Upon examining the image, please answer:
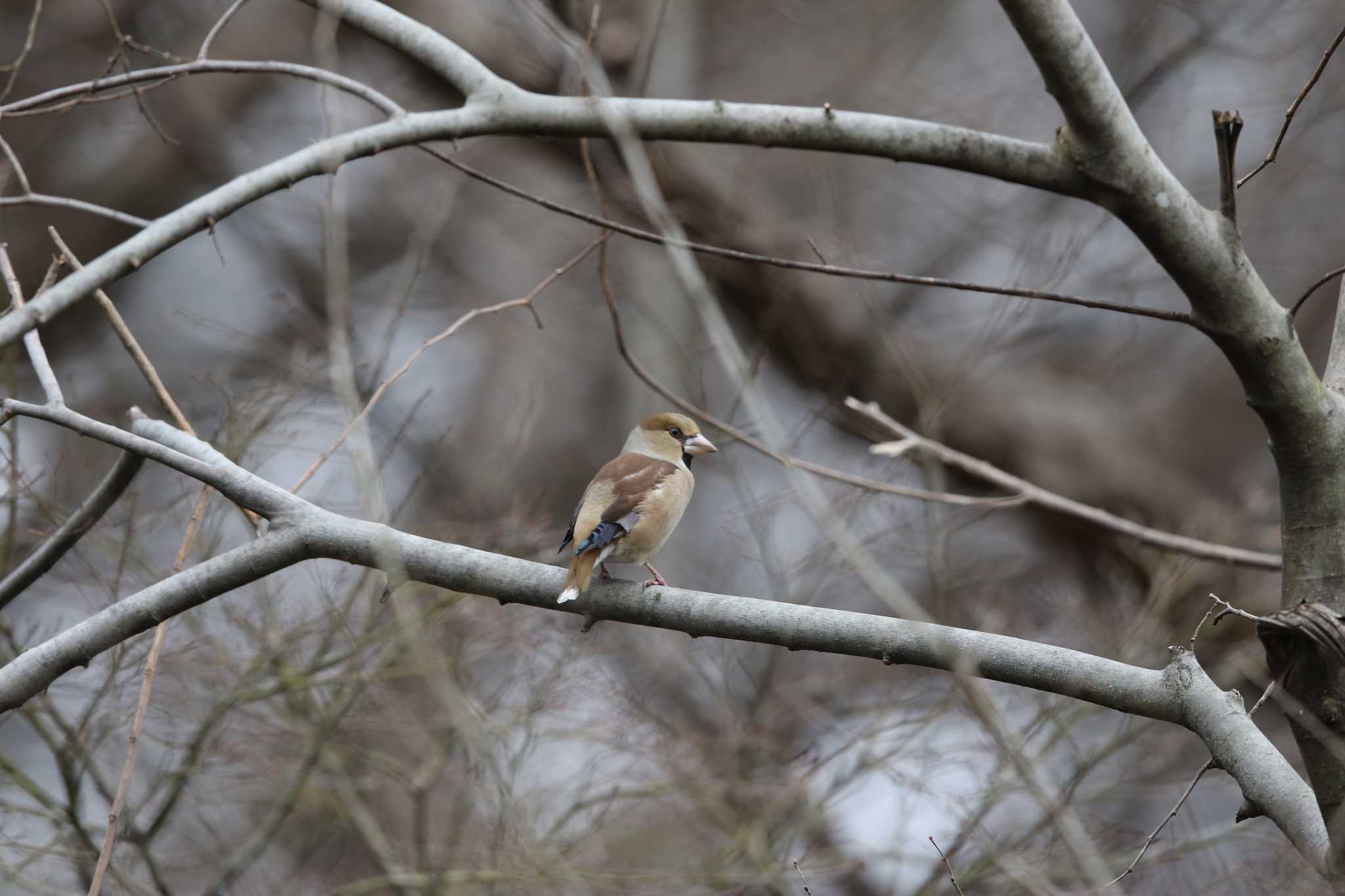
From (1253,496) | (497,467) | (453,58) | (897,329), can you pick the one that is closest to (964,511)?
(897,329)

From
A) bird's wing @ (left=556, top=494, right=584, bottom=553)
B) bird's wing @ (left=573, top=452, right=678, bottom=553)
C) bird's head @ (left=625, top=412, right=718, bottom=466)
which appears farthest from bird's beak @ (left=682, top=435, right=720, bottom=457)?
bird's wing @ (left=556, top=494, right=584, bottom=553)

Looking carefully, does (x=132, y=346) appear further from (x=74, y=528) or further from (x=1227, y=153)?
(x=1227, y=153)

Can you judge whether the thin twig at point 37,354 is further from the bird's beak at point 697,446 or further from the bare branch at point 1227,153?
the bare branch at point 1227,153

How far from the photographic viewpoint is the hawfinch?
3688 millimetres

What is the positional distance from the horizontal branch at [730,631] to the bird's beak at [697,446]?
5.35 ft

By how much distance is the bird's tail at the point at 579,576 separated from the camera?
124 inches

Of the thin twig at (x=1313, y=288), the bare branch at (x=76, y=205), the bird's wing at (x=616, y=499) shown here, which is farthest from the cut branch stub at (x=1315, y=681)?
the bare branch at (x=76, y=205)

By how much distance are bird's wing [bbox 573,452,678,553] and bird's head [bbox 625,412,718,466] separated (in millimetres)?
525

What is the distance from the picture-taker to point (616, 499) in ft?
13.2

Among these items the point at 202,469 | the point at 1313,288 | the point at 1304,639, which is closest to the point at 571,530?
the point at 202,469

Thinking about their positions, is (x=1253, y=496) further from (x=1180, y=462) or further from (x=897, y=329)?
(x=897, y=329)

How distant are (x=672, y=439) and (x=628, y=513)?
1.19 meters

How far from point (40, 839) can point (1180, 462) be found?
8235 mm

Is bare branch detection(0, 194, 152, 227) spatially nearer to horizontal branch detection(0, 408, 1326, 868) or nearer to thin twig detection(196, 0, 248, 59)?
thin twig detection(196, 0, 248, 59)
